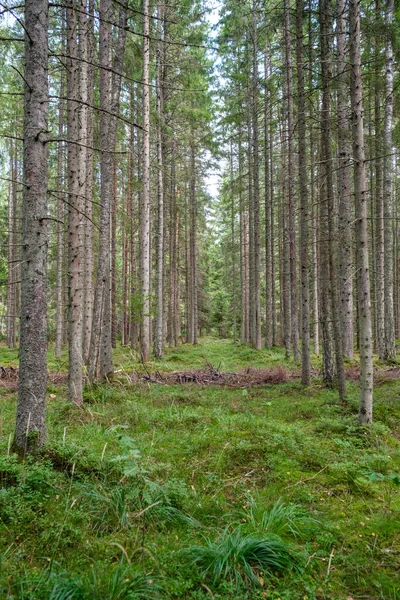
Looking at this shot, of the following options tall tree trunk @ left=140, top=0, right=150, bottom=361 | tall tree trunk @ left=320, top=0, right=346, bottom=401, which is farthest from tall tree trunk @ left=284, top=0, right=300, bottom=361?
tall tree trunk @ left=140, top=0, right=150, bottom=361

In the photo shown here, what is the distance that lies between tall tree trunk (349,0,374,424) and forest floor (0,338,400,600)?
724 millimetres

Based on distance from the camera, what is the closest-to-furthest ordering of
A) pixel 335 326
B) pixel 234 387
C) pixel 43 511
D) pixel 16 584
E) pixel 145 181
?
pixel 16 584 → pixel 43 511 → pixel 335 326 → pixel 234 387 → pixel 145 181

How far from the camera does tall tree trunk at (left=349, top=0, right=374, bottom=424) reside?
5.57 metres

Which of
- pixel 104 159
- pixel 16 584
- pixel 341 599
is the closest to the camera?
pixel 16 584

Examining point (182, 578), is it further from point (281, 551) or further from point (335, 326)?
point (335, 326)

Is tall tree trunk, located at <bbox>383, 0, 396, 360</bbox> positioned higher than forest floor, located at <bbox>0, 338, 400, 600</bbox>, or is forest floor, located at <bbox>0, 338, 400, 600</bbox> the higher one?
tall tree trunk, located at <bbox>383, 0, 396, 360</bbox>

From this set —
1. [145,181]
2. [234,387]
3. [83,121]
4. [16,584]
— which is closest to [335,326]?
[234,387]

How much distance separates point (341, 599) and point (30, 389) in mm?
3161

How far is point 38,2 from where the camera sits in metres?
3.74

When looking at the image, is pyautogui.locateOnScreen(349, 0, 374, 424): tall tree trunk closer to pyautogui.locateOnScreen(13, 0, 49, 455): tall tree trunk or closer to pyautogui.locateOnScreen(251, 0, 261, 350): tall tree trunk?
pyautogui.locateOnScreen(13, 0, 49, 455): tall tree trunk

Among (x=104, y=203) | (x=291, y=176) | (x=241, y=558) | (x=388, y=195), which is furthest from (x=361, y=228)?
(x=388, y=195)

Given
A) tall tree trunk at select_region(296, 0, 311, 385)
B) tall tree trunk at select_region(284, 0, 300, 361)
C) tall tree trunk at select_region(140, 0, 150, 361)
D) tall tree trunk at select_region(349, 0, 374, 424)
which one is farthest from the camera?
tall tree trunk at select_region(140, 0, 150, 361)

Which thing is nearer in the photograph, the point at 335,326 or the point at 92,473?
the point at 92,473

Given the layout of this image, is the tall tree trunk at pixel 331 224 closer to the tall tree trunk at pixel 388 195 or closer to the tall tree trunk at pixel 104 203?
the tall tree trunk at pixel 104 203
